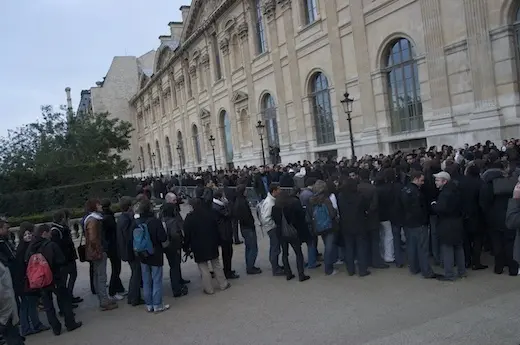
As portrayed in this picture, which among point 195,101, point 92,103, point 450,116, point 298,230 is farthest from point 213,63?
point 92,103

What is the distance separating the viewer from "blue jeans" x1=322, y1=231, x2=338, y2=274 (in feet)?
26.1

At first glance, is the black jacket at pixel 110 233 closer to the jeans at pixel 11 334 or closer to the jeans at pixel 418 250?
the jeans at pixel 11 334

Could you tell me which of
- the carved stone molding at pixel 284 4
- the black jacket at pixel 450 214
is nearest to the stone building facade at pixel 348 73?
the carved stone molding at pixel 284 4

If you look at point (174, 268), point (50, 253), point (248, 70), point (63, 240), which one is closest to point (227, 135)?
point (248, 70)

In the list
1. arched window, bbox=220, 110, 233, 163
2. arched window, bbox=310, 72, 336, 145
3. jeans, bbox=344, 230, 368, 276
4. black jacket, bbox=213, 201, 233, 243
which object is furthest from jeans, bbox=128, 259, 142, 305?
arched window, bbox=220, 110, 233, 163

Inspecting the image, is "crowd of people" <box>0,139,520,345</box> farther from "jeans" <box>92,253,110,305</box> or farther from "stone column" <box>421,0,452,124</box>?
"stone column" <box>421,0,452,124</box>

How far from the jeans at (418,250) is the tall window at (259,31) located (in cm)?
2519

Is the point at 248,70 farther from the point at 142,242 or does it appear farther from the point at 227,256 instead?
the point at 142,242

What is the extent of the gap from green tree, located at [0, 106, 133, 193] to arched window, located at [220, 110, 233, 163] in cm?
856

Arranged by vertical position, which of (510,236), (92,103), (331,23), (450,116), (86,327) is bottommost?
(86,327)

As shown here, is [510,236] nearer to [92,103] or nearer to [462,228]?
[462,228]

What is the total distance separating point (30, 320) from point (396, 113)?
17.8m

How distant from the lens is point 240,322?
616 centimetres

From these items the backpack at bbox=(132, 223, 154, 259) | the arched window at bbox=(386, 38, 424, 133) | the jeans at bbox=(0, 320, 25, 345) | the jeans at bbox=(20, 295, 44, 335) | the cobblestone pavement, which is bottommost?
the cobblestone pavement
